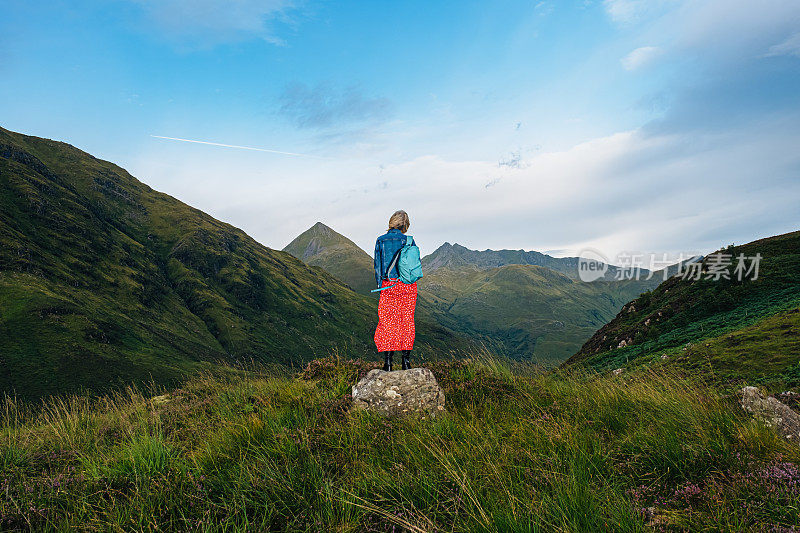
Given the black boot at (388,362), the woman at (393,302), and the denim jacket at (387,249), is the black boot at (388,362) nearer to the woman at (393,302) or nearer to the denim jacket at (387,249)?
the woman at (393,302)

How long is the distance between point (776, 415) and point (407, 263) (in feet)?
20.8

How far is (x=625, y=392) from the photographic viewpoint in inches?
232

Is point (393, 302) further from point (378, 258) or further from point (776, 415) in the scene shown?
point (776, 415)

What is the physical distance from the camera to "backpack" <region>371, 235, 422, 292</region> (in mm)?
8320

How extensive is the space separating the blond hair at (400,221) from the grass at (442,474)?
4.61 m

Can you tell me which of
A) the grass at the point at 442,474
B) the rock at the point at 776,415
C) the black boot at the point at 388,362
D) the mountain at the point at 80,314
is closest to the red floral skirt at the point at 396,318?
the black boot at the point at 388,362

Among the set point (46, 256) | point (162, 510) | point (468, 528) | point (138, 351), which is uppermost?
point (46, 256)

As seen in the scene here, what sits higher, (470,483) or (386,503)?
(470,483)

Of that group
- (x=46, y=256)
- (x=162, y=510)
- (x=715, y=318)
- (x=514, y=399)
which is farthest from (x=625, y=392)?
(x=46, y=256)

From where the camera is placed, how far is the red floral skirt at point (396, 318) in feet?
27.6

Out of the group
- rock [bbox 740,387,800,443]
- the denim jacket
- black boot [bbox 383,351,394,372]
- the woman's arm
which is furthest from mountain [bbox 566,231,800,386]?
the woman's arm

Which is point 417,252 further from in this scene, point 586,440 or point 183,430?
point 183,430

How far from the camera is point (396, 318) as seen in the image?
28.0 feet

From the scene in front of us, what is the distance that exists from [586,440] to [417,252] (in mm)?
5130
